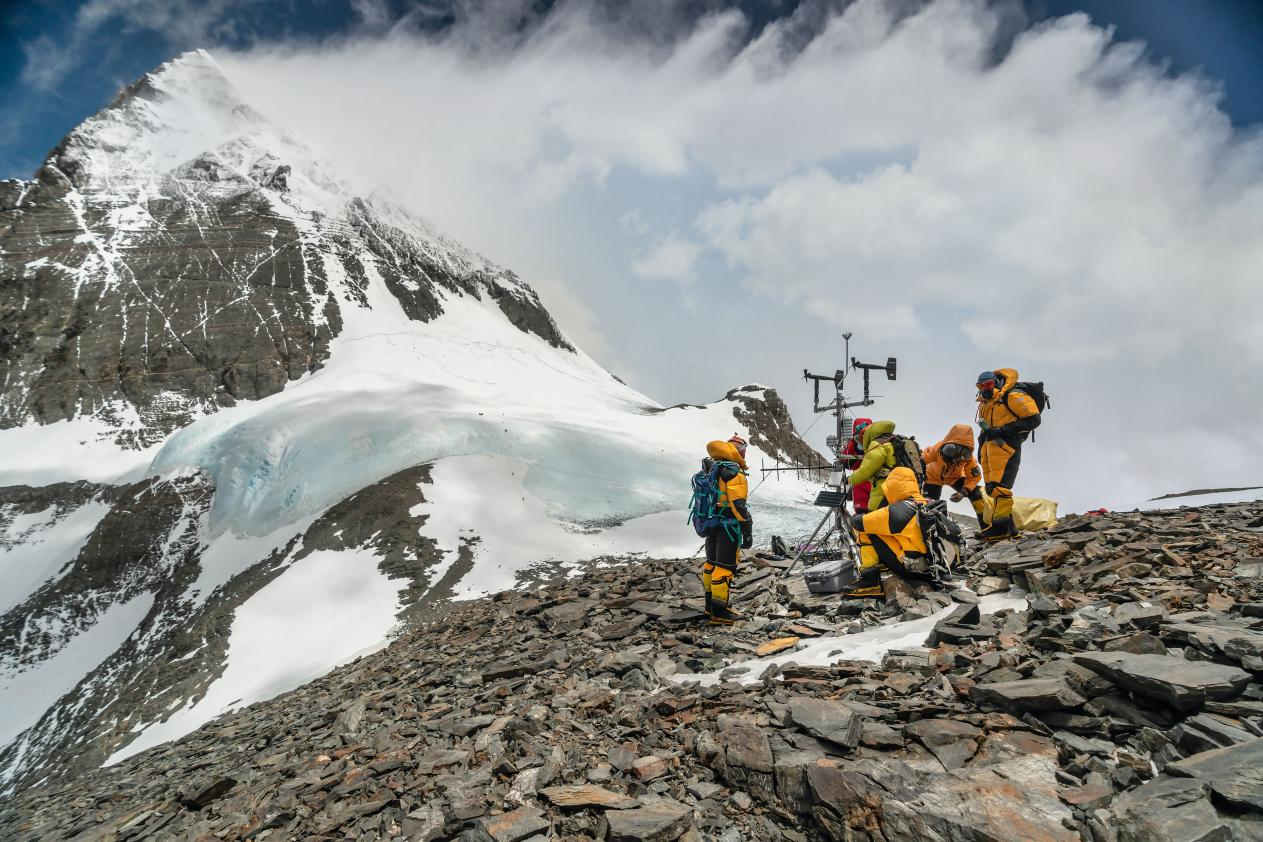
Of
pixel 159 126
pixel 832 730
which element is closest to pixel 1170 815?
pixel 832 730

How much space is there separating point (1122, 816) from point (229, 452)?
38401 mm

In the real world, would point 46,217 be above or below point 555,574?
above

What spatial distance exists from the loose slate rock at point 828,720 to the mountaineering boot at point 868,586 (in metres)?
3.99

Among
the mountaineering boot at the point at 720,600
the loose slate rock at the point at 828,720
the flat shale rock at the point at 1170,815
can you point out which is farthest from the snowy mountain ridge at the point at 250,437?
the flat shale rock at the point at 1170,815

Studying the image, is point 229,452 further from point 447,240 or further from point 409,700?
point 447,240

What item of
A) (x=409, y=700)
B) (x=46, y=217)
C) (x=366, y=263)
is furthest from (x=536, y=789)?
(x=46, y=217)

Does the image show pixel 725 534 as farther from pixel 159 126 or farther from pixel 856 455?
pixel 159 126

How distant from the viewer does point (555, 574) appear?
21.5 m

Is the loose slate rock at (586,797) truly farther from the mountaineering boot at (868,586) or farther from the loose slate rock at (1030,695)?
the mountaineering boot at (868,586)

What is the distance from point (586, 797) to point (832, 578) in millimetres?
6217

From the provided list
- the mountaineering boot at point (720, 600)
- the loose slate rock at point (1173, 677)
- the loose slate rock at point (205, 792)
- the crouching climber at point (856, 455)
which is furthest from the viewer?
the crouching climber at point (856, 455)

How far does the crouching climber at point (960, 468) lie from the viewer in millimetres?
11539

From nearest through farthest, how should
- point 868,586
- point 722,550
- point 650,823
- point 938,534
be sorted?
point 650,823 < point 868,586 < point 938,534 < point 722,550

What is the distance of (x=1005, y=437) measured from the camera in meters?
11.1
